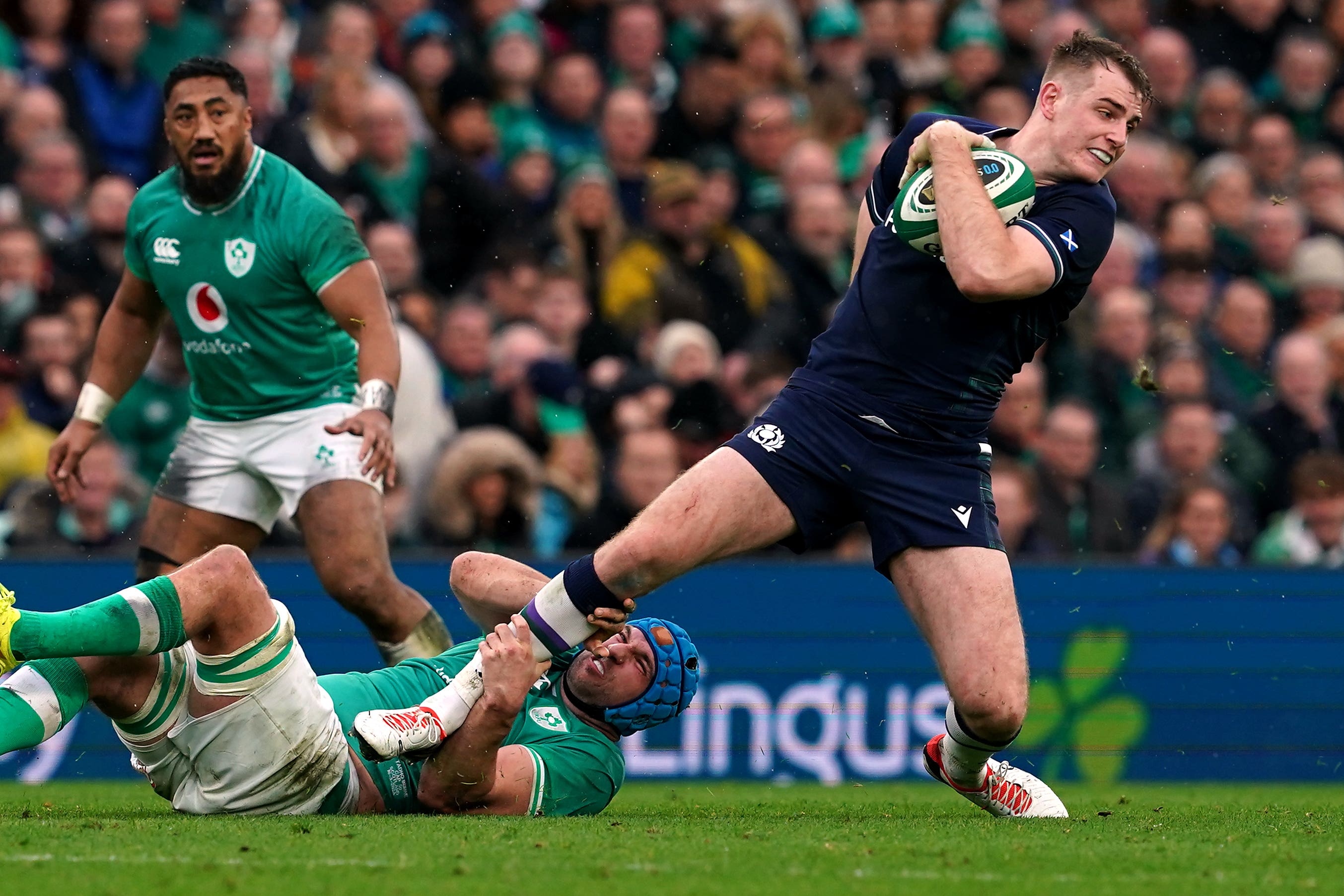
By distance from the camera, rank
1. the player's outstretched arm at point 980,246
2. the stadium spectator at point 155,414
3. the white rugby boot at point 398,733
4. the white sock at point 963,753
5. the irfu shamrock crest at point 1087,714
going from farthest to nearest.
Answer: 1. the stadium spectator at point 155,414
2. the irfu shamrock crest at point 1087,714
3. the white sock at point 963,753
4. the player's outstretched arm at point 980,246
5. the white rugby boot at point 398,733

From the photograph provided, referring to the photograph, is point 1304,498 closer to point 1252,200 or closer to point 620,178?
point 1252,200

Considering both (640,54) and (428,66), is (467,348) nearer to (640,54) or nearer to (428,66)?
(428,66)

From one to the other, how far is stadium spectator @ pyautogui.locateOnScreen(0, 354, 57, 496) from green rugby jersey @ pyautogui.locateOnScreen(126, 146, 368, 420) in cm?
237

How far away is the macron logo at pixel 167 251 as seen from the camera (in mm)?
7430

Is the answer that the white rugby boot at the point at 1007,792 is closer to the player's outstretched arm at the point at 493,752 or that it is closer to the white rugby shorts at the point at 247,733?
the player's outstretched arm at the point at 493,752

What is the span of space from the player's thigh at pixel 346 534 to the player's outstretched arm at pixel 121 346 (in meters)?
0.99

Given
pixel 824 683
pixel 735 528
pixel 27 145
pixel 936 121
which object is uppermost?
pixel 936 121

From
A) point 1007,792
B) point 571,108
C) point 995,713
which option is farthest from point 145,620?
point 571,108

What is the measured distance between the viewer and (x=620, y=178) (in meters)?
11.7

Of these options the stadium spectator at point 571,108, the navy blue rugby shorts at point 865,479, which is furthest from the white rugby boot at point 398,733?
the stadium spectator at point 571,108

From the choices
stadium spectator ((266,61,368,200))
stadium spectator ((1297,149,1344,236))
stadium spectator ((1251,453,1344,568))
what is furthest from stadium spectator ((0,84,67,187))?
stadium spectator ((1297,149,1344,236))

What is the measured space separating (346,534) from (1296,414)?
6.62 m

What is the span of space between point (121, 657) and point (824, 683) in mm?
4709

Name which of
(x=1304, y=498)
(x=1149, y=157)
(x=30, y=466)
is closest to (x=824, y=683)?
(x=1304, y=498)
